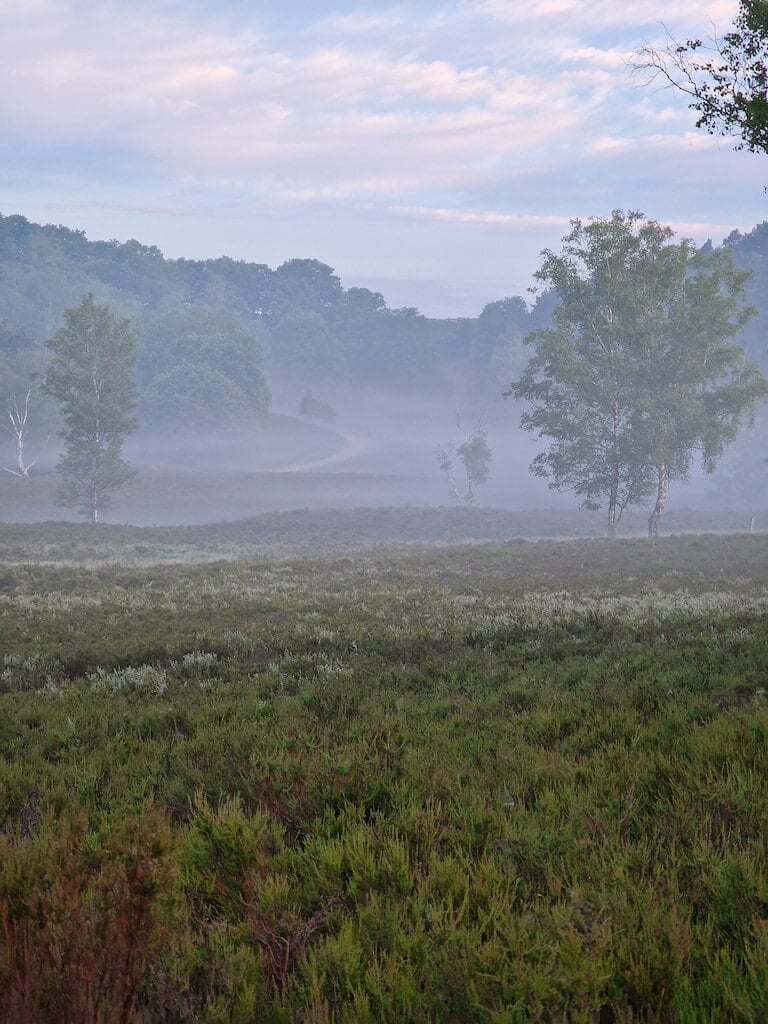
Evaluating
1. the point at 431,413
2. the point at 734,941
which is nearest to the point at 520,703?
the point at 734,941

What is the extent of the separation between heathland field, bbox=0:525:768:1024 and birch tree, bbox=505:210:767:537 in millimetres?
32305

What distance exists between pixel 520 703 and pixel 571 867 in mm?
4516

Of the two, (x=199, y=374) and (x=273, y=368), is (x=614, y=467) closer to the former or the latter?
(x=199, y=374)

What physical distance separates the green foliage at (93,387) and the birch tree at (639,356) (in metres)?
31.1

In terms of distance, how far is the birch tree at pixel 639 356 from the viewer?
41.5 metres

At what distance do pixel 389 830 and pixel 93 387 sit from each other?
2229 inches

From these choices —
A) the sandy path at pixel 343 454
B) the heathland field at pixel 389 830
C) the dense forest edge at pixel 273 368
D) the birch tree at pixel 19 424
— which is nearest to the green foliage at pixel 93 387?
the dense forest edge at pixel 273 368

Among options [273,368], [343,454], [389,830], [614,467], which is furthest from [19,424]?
[273,368]

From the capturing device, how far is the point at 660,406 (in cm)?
4303

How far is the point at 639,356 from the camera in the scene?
43.7 metres

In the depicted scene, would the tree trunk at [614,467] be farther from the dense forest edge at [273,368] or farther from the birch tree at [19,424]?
the birch tree at [19,424]

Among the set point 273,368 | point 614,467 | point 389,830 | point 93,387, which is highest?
point 273,368

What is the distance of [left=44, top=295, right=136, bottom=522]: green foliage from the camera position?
54.8 metres

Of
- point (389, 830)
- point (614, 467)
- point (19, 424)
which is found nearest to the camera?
point (389, 830)
